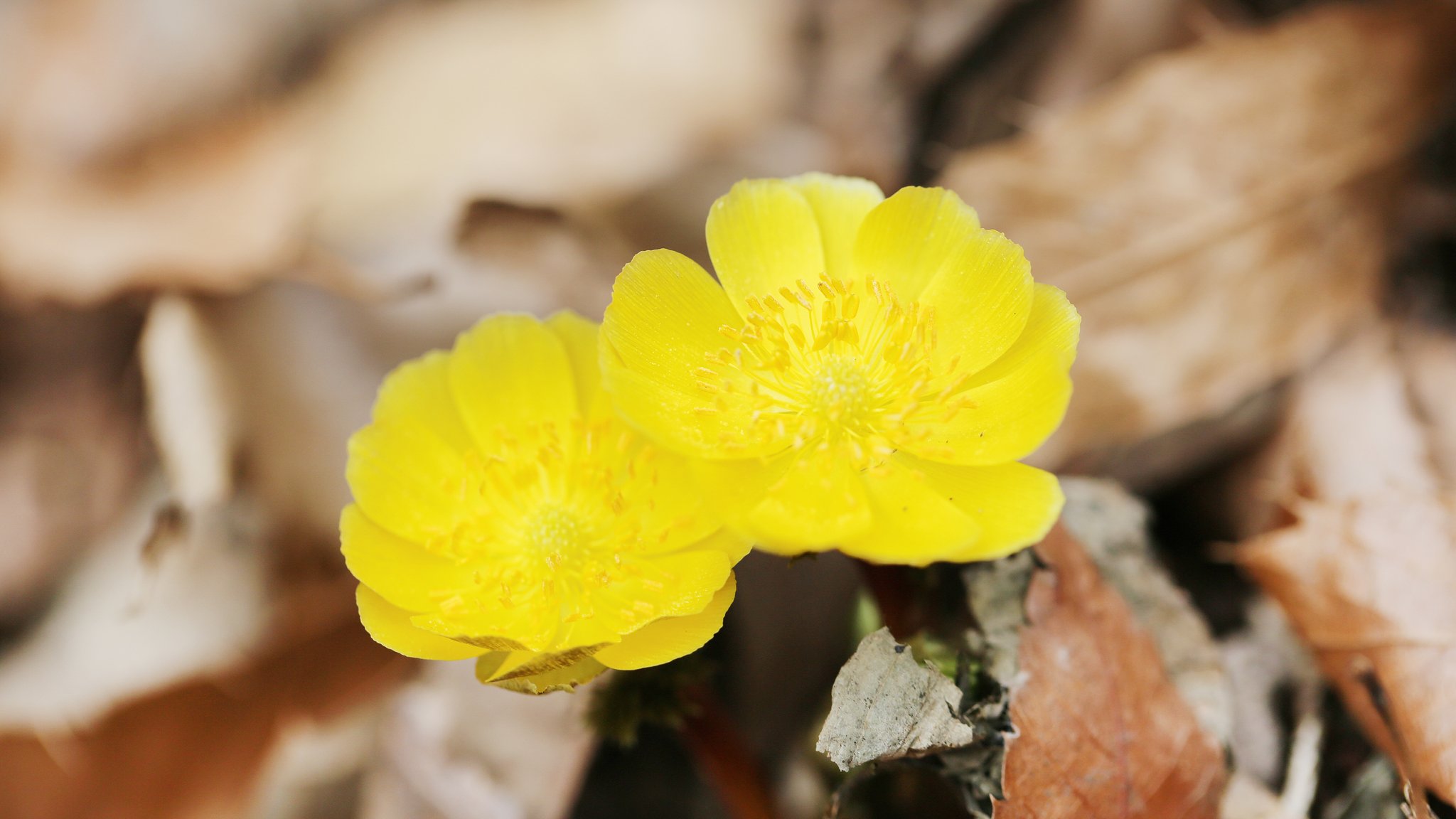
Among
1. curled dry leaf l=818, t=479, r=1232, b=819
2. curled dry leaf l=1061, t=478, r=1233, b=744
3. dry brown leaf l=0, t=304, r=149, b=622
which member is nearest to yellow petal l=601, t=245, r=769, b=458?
curled dry leaf l=818, t=479, r=1232, b=819

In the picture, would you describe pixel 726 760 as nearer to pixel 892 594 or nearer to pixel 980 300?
pixel 892 594

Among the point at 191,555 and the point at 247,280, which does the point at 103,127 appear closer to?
the point at 247,280

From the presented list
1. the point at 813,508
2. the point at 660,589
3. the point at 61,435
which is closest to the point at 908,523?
the point at 813,508

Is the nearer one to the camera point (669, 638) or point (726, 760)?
point (669, 638)

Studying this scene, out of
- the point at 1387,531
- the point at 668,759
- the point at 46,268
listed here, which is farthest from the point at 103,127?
the point at 1387,531

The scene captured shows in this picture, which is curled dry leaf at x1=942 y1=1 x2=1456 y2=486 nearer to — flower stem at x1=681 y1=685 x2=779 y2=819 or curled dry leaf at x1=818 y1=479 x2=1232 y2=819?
curled dry leaf at x1=818 y1=479 x2=1232 y2=819

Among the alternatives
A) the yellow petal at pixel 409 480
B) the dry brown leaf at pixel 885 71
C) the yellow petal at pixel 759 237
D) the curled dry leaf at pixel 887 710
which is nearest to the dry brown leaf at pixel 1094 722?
the curled dry leaf at pixel 887 710
